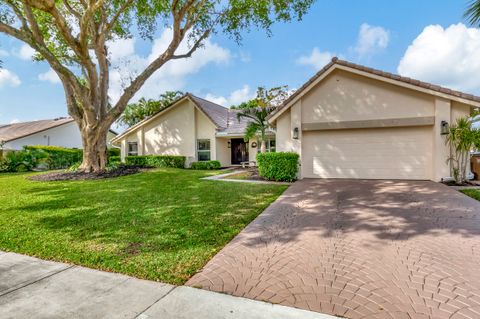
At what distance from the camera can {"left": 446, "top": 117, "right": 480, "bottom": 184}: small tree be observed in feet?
31.5

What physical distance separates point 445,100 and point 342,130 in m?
3.94

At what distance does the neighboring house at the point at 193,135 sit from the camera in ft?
68.1

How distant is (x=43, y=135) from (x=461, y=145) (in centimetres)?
3716

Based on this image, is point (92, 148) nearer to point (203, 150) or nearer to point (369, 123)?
point (203, 150)

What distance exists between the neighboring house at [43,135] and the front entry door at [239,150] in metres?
22.7

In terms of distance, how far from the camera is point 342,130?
11.5 m

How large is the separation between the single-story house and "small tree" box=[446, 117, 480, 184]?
0.24 meters

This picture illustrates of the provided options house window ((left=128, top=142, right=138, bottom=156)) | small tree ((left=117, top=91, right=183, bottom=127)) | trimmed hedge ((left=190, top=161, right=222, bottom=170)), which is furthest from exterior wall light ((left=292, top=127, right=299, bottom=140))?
small tree ((left=117, top=91, right=183, bottom=127))

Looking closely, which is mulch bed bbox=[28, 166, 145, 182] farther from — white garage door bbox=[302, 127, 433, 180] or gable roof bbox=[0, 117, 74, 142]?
gable roof bbox=[0, 117, 74, 142]

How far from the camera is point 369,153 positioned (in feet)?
37.0

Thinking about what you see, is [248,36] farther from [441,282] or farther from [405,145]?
[441,282]

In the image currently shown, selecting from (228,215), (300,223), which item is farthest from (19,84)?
(300,223)

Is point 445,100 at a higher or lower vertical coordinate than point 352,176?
higher

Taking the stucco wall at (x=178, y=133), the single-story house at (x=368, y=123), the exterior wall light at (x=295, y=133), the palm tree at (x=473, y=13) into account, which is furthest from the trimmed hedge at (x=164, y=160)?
the palm tree at (x=473, y=13)
